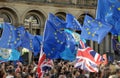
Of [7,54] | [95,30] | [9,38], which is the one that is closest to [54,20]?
[95,30]

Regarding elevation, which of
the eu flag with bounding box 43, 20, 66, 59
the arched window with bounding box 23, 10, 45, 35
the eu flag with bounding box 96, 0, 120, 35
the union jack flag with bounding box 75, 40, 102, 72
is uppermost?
the eu flag with bounding box 96, 0, 120, 35

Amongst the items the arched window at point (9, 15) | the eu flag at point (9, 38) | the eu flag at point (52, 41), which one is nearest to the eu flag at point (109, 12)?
the eu flag at point (52, 41)

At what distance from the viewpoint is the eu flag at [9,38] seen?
20475 millimetres

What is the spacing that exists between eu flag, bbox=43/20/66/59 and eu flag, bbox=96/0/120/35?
1913 millimetres

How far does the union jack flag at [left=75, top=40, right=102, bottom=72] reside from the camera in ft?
54.9

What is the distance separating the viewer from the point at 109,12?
17828 mm

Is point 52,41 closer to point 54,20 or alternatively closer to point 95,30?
point 95,30

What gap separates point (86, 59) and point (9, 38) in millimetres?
5466

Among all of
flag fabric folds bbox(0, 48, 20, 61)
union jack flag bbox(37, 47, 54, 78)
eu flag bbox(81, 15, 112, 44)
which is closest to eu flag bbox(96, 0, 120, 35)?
eu flag bbox(81, 15, 112, 44)

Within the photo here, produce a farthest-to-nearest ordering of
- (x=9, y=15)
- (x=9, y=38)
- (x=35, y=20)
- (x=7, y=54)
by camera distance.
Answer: (x=35, y=20) < (x=9, y=15) < (x=7, y=54) < (x=9, y=38)

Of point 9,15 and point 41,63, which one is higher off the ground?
point 41,63

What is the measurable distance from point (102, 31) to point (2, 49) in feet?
22.0

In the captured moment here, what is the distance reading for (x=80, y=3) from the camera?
42.7m

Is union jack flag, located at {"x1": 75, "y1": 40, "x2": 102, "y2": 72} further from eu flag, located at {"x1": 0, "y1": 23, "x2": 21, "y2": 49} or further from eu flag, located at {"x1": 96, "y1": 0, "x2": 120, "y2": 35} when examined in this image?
eu flag, located at {"x1": 0, "y1": 23, "x2": 21, "y2": 49}
